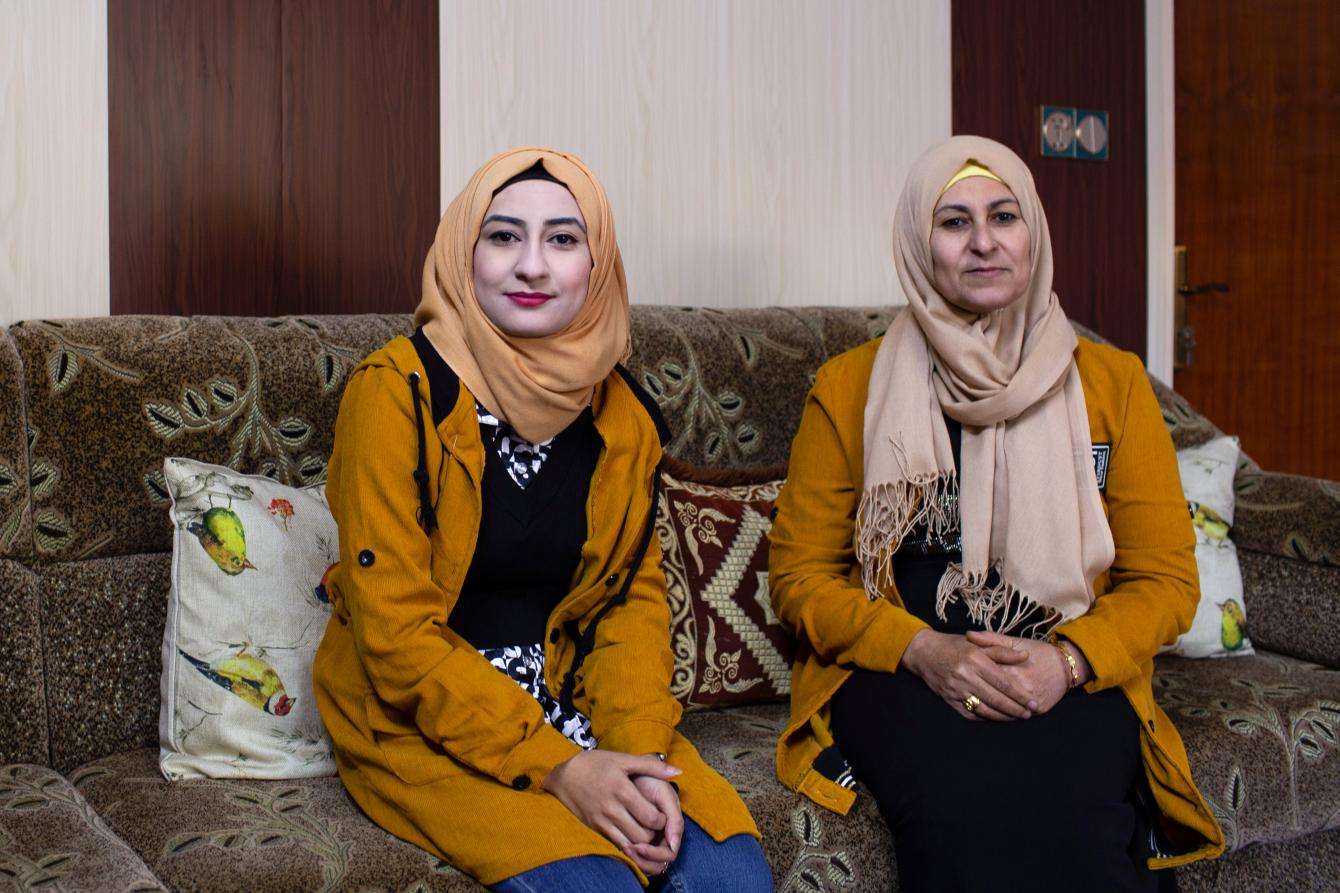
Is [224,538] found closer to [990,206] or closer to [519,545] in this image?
[519,545]

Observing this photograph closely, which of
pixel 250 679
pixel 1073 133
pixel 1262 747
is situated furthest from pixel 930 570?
pixel 1073 133

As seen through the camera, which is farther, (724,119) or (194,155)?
(724,119)

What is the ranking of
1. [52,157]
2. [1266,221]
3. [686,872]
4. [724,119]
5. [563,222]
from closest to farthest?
1. [686,872]
2. [563,222]
3. [52,157]
4. [724,119]
5. [1266,221]

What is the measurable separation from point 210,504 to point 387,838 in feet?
1.69

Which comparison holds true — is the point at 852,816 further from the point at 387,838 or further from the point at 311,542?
the point at 311,542

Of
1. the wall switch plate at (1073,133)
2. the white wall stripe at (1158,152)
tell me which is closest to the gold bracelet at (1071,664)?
the wall switch plate at (1073,133)

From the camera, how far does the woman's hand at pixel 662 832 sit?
1308 millimetres

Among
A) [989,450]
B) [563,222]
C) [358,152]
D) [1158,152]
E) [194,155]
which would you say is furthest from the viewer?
[1158,152]

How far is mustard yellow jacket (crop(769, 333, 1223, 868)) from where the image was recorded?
1.62 metres

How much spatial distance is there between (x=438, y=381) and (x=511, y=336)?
0.36 feet

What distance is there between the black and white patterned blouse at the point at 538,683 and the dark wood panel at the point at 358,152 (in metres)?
0.94

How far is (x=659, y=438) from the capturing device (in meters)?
1.74

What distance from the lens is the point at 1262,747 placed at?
71.7 inches

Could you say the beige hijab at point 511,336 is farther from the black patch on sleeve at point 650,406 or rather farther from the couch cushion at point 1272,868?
the couch cushion at point 1272,868
